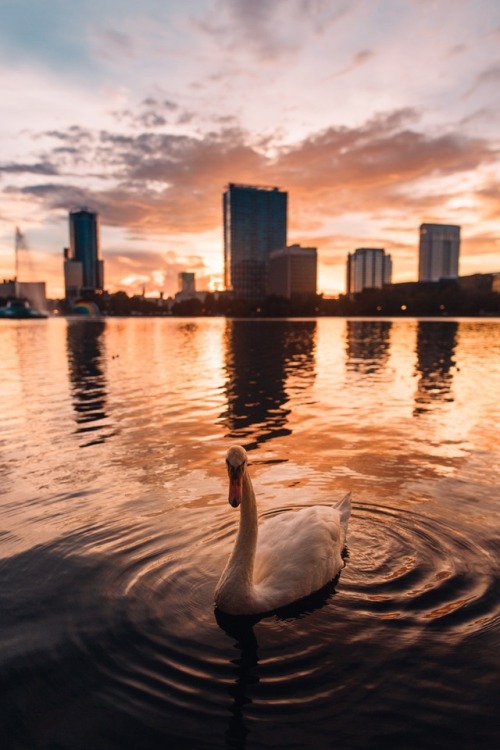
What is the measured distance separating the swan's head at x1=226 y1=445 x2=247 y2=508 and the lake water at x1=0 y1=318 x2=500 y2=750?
6.19 ft

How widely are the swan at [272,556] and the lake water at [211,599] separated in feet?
1.08

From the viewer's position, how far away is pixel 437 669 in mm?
6023

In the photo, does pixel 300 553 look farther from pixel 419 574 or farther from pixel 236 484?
pixel 419 574

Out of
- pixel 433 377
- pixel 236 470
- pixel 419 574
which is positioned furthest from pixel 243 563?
pixel 433 377

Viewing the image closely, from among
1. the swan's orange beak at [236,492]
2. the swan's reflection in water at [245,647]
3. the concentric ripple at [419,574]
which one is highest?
the swan's orange beak at [236,492]

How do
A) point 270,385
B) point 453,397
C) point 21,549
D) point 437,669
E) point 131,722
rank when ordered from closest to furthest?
1. point 131,722
2. point 437,669
3. point 21,549
4. point 453,397
5. point 270,385

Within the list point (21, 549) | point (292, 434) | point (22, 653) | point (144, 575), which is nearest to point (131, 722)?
point (22, 653)

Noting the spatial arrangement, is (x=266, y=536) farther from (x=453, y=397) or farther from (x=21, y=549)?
(x=453, y=397)

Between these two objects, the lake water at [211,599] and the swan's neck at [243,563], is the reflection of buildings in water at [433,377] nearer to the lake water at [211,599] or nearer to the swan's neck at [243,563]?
the lake water at [211,599]

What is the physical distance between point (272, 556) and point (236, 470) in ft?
6.07

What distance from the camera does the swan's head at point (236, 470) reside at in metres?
6.38

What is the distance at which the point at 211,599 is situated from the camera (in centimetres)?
740

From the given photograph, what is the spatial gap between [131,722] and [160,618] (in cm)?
166

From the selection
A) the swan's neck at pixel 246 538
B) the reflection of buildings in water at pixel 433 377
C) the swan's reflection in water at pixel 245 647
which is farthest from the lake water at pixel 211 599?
the reflection of buildings in water at pixel 433 377
